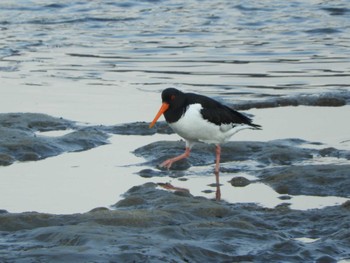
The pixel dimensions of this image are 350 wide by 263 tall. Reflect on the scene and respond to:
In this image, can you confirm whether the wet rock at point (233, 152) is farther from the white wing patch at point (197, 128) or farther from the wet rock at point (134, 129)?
the wet rock at point (134, 129)

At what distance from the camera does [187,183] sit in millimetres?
8680

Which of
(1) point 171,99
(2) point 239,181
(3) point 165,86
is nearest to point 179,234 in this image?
(2) point 239,181

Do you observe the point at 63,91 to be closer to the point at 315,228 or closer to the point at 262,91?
the point at 262,91

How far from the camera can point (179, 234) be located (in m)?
6.65

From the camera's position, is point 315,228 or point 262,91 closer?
point 315,228

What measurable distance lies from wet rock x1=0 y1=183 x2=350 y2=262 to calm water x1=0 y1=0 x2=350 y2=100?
212 inches

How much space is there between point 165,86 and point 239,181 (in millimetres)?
→ 4735

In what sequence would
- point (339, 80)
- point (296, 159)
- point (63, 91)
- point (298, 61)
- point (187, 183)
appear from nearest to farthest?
point (187, 183), point (296, 159), point (63, 91), point (339, 80), point (298, 61)

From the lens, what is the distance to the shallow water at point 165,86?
798 centimetres

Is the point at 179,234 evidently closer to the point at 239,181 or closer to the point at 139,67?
the point at 239,181

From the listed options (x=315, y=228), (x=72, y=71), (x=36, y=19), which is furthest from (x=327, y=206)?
(x=36, y=19)

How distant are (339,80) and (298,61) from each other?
1.70 m

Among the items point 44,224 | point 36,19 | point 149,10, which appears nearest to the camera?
A: point 44,224

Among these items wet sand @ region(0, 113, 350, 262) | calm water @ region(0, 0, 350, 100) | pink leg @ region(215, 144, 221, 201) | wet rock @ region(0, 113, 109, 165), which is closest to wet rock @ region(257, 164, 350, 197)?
wet sand @ region(0, 113, 350, 262)
